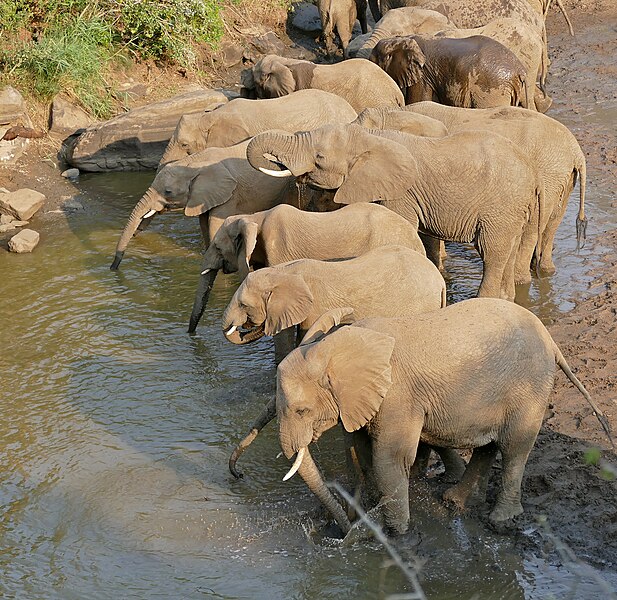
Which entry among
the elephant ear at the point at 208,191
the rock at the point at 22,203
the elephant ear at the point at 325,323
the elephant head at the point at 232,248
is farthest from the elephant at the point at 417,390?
the rock at the point at 22,203

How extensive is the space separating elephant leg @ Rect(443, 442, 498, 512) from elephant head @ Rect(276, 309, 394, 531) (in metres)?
0.83

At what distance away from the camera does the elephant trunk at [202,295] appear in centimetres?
807

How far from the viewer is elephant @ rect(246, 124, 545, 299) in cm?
811

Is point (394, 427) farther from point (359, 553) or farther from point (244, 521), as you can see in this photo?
point (244, 521)

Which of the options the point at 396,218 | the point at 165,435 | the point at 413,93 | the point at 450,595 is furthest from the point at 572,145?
the point at 450,595

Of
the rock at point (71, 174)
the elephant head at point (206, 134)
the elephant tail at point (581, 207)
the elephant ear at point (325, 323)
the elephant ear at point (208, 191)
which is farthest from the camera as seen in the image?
the rock at point (71, 174)

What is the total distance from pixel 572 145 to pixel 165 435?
4273 mm

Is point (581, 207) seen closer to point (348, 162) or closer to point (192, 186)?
point (348, 162)

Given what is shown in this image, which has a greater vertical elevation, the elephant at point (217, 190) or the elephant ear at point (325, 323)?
the elephant ear at point (325, 323)

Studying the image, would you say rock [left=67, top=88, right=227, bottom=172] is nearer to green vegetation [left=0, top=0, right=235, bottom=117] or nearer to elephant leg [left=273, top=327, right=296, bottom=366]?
green vegetation [left=0, top=0, right=235, bottom=117]

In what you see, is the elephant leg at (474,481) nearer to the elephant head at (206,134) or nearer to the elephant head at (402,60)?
the elephant head at (206,134)

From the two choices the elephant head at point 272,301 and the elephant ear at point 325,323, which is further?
the elephant head at point 272,301

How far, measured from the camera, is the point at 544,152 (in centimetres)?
889

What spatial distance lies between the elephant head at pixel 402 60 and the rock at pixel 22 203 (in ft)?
13.5
